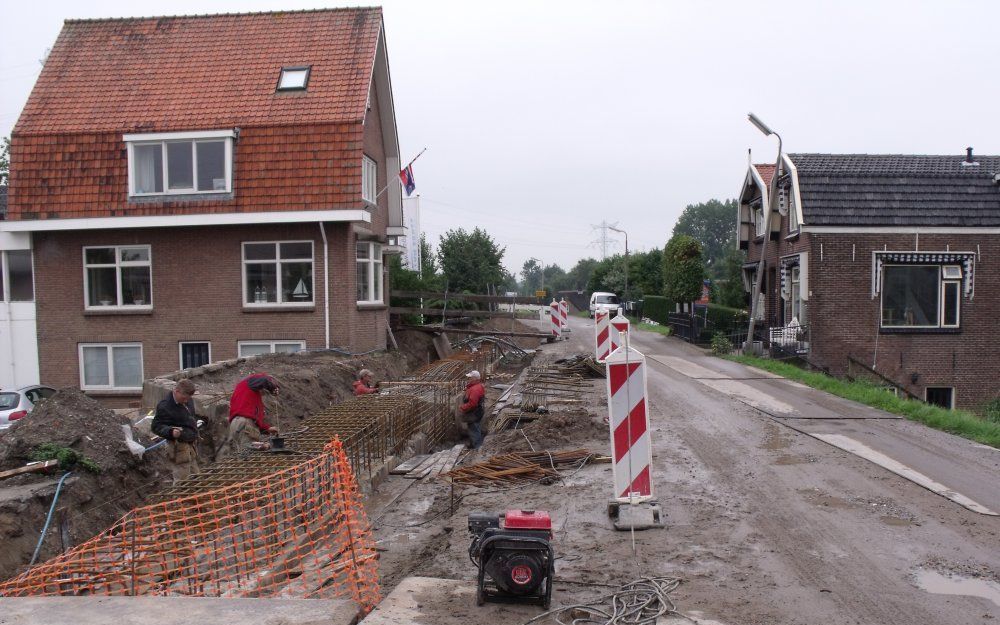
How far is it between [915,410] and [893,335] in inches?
387

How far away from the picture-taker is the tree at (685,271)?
34.4m

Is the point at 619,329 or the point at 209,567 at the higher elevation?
the point at 619,329

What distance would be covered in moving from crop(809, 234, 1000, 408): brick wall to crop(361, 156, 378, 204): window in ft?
41.3

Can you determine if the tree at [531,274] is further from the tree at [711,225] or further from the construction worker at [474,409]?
the construction worker at [474,409]

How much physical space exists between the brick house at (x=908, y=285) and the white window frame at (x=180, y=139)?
609 inches

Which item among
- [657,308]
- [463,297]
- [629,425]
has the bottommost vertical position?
[657,308]

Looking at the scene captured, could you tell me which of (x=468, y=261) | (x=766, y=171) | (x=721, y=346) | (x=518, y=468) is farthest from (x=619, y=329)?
(x=468, y=261)

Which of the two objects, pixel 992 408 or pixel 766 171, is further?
pixel 766 171

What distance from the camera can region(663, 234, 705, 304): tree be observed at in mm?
34406

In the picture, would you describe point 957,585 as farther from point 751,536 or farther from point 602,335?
point 602,335

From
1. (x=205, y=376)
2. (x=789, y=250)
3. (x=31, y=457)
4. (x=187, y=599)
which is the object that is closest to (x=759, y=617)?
(x=187, y=599)

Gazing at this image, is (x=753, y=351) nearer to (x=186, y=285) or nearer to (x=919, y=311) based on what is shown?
(x=919, y=311)

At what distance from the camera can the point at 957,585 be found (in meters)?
5.22

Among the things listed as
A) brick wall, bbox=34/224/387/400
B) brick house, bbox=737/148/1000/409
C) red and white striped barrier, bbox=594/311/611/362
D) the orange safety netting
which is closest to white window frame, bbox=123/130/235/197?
brick wall, bbox=34/224/387/400
